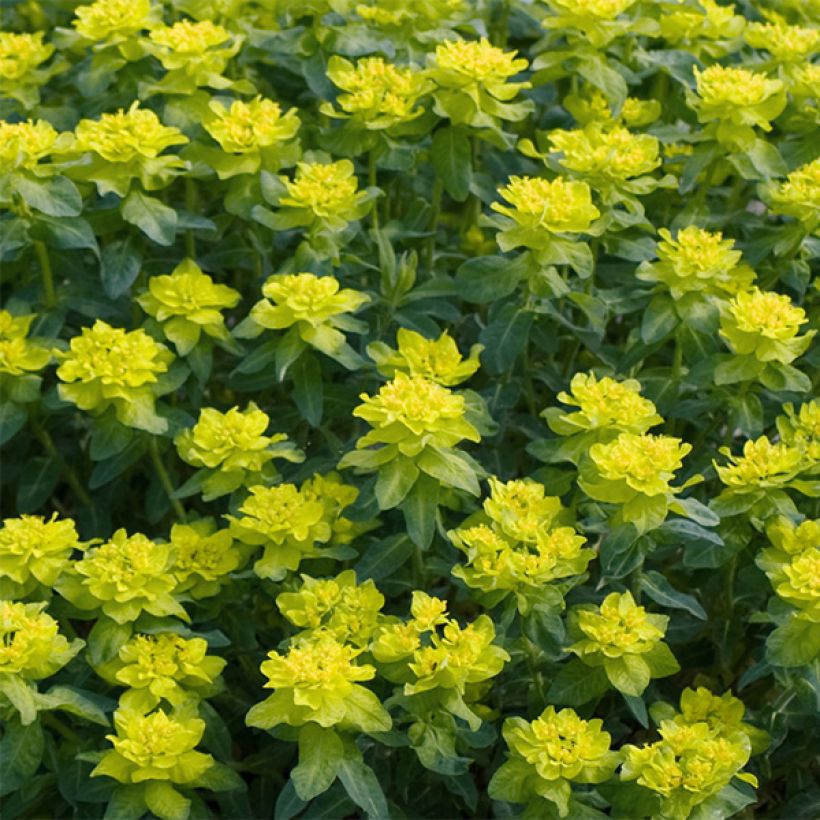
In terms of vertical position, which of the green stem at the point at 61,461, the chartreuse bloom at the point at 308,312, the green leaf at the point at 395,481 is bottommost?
the green stem at the point at 61,461

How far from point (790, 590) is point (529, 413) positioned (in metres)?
0.97

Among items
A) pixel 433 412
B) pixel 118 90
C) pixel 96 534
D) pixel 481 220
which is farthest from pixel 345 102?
pixel 96 534

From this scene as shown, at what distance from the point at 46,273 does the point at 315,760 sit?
1226 mm

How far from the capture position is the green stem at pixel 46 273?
9.78 ft

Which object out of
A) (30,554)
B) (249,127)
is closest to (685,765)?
(30,554)

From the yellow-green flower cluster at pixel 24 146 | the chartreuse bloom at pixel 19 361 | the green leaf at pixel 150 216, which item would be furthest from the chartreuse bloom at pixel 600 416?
the yellow-green flower cluster at pixel 24 146

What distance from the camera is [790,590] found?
2.42 metres

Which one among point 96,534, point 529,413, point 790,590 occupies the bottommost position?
point 96,534

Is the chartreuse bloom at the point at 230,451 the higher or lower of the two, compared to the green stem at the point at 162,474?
higher

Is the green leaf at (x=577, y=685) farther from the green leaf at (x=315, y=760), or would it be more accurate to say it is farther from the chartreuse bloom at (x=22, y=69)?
the chartreuse bloom at (x=22, y=69)

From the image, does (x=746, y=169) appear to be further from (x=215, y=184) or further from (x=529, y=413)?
(x=215, y=184)

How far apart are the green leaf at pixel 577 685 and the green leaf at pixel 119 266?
114cm

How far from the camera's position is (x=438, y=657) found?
2.33 meters

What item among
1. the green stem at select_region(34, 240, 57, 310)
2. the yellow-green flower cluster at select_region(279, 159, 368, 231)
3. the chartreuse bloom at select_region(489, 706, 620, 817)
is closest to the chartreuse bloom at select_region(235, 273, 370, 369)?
the yellow-green flower cluster at select_region(279, 159, 368, 231)
